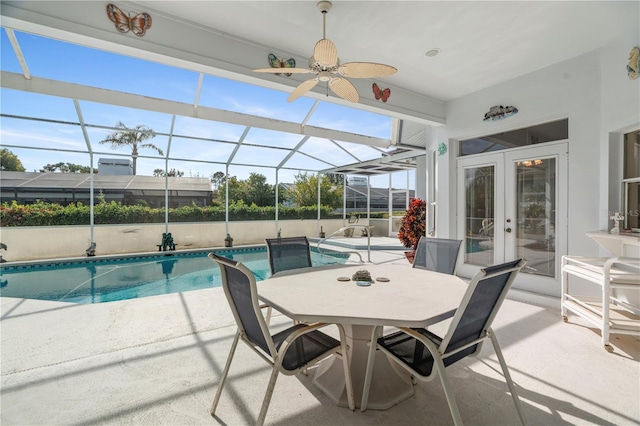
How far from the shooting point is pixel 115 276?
6.31 metres

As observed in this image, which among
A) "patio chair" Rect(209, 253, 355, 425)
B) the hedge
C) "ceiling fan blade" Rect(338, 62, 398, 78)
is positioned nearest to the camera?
"patio chair" Rect(209, 253, 355, 425)

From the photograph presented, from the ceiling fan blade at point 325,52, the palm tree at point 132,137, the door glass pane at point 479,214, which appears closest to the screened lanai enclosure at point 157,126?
the palm tree at point 132,137

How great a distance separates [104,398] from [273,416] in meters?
1.15

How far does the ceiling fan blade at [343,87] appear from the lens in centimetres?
285

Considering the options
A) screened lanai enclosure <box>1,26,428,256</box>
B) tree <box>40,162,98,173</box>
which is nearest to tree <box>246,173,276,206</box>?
screened lanai enclosure <box>1,26,428,256</box>

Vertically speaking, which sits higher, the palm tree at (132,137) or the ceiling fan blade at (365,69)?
the palm tree at (132,137)

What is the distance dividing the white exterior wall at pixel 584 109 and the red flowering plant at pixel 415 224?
194cm

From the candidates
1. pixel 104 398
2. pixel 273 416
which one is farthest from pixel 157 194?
pixel 273 416

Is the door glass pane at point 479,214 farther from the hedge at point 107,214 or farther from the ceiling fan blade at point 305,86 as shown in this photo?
the hedge at point 107,214

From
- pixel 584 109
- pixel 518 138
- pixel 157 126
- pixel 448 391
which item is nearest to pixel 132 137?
pixel 157 126

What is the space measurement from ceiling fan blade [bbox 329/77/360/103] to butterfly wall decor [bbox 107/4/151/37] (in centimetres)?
186

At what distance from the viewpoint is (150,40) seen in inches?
113

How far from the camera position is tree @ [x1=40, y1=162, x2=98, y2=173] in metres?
7.56

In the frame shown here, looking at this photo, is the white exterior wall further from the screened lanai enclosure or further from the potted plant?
the screened lanai enclosure
